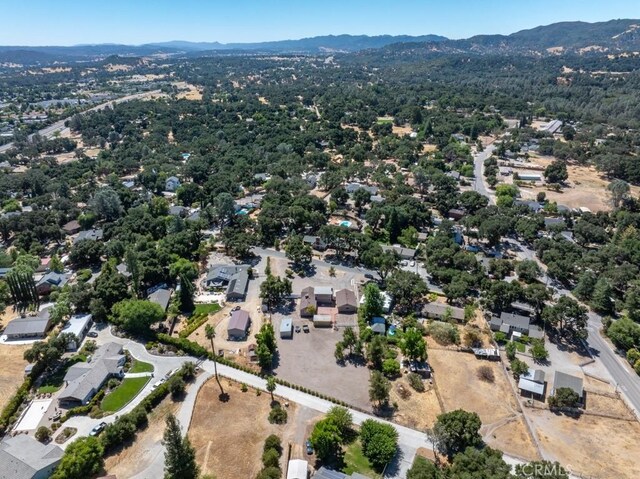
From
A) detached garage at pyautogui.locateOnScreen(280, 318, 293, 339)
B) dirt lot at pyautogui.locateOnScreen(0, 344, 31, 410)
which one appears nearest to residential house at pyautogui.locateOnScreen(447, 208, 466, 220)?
detached garage at pyautogui.locateOnScreen(280, 318, 293, 339)

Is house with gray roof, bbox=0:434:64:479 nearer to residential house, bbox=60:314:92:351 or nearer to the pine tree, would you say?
the pine tree

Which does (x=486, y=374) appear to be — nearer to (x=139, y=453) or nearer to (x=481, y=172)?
(x=139, y=453)

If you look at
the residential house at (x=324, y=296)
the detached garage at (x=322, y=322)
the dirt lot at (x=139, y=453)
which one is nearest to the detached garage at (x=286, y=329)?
the detached garage at (x=322, y=322)

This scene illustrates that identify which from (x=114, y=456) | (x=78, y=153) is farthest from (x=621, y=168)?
(x=78, y=153)

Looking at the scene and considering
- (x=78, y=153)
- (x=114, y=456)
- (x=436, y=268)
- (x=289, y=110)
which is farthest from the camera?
(x=289, y=110)

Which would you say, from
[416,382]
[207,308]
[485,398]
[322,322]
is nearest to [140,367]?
[207,308]

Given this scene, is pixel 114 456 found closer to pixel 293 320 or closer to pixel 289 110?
pixel 293 320
